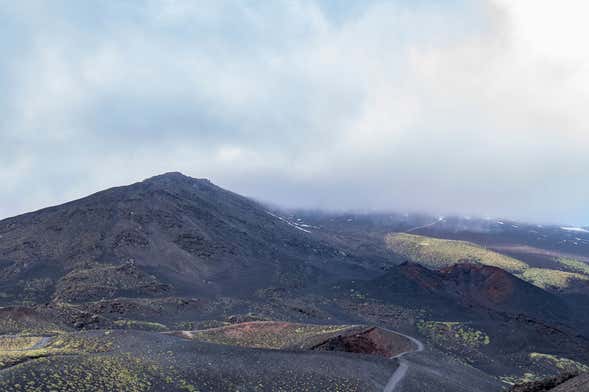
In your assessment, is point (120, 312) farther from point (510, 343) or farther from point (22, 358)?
point (510, 343)

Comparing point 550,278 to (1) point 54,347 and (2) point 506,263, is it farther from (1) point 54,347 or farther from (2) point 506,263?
(1) point 54,347

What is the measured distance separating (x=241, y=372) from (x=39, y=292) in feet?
241

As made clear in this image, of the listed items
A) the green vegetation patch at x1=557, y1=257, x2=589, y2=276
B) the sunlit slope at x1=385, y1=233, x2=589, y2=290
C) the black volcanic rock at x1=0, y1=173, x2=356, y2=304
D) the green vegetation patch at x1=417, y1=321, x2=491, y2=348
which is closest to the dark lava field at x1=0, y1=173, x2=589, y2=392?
the green vegetation patch at x1=417, y1=321, x2=491, y2=348

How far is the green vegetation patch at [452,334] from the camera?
3073 inches

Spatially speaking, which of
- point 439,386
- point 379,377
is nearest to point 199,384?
point 379,377

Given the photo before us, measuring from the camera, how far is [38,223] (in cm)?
13562

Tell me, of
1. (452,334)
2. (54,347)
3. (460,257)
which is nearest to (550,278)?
(460,257)

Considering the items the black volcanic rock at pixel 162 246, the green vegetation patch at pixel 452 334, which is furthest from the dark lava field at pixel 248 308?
the black volcanic rock at pixel 162 246

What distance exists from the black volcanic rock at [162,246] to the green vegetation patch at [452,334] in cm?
4124

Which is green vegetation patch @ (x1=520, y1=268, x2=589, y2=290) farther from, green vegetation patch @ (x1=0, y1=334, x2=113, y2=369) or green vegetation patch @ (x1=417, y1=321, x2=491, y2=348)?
green vegetation patch @ (x1=0, y1=334, x2=113, y2=369)

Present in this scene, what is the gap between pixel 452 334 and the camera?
82062 mm

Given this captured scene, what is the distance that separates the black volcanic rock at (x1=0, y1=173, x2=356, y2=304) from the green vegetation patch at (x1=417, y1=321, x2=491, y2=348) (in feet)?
135

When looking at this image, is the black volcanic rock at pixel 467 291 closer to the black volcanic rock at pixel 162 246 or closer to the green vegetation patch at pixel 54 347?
the black volcanic rock at pixel 162 246

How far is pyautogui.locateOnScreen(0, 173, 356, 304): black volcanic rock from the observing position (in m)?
114
